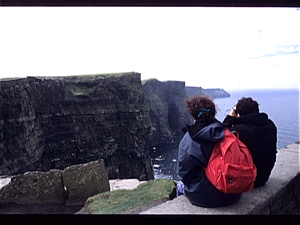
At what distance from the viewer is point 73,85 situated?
42031 millimetres

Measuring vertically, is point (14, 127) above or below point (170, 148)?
above

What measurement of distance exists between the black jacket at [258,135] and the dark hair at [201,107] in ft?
1.37

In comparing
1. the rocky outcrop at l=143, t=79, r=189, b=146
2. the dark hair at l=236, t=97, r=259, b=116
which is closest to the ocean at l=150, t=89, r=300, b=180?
the dark hair at l=236, t=97, r=259, b=116

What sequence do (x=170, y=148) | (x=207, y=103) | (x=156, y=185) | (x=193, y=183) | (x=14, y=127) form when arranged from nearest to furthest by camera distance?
(x=193, y=183), (x=207, y=103), (x=156, y=185), (x=14, y=127), (x=170, y=148)

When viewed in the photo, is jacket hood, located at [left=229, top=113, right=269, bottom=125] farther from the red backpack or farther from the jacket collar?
the red backpack

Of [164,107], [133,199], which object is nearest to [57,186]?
[133,199]

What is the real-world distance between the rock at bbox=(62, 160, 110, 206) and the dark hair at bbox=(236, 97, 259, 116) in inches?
134

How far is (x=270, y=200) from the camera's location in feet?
10.5

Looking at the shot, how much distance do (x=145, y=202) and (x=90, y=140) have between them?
38.3 meters

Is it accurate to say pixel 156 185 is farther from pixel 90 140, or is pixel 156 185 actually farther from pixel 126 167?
pixel 126 167

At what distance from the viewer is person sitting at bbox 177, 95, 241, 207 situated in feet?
8.48

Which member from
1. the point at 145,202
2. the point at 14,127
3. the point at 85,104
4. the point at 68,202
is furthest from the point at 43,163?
the point at 145,202

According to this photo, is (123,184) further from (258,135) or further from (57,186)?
(258,135)

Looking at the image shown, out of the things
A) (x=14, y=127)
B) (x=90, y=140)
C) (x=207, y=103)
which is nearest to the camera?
(x=207, y=103)
